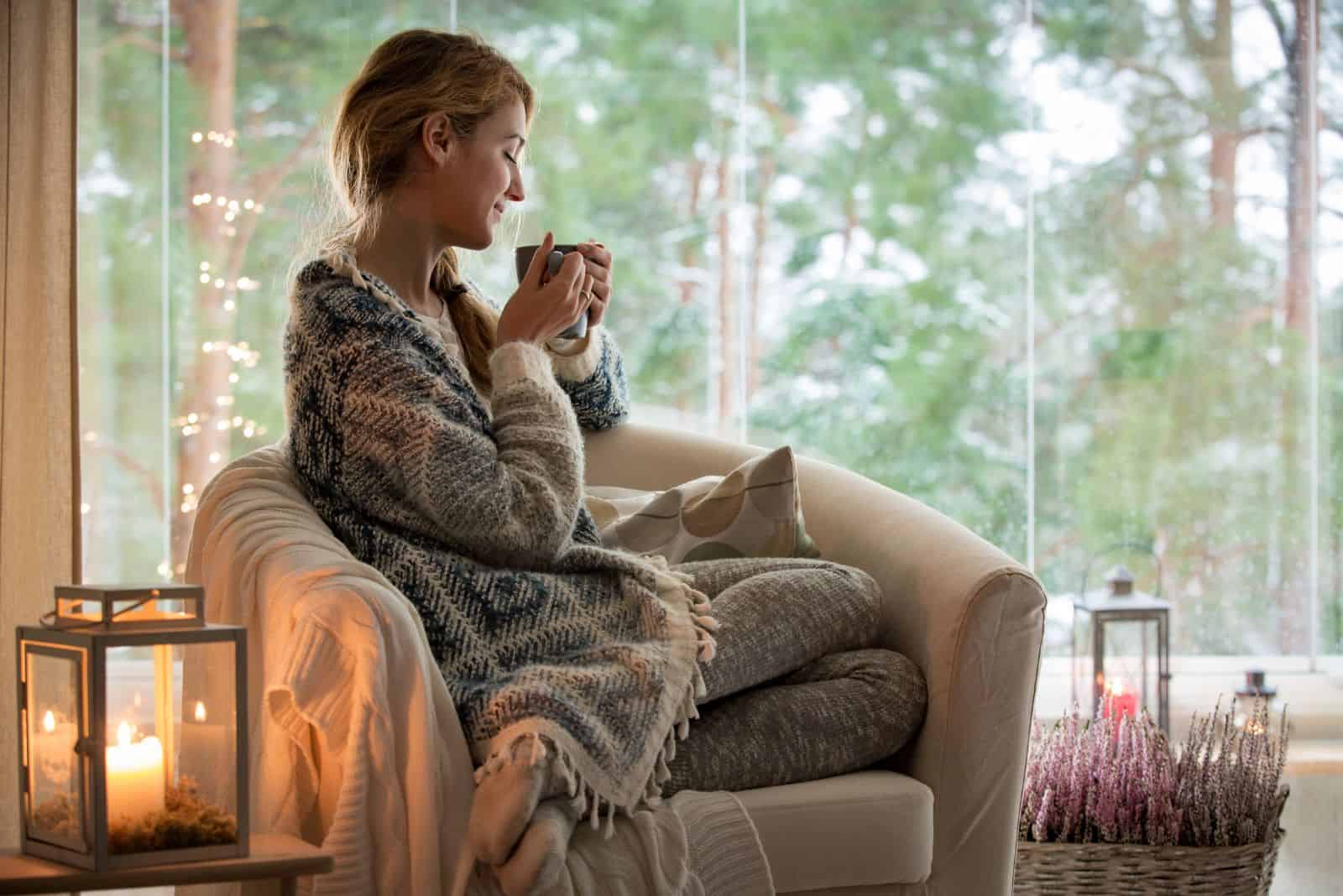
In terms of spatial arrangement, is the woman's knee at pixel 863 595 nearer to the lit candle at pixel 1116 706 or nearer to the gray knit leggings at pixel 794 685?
the gray knit leggings at pixel 794 685

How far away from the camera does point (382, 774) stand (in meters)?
1.39

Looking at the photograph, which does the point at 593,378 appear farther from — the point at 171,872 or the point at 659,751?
the point at 171,872

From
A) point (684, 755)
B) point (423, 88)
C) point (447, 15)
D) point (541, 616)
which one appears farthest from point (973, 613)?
point (447, 15)

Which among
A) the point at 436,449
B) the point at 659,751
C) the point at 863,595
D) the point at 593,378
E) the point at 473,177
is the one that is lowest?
the point at 659,751

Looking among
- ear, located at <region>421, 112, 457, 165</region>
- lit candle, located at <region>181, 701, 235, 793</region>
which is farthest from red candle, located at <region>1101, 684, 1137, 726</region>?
lit candle, located at <region>181, 701, 235, 793</region>

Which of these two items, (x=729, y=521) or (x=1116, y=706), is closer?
(x=729, y=521)

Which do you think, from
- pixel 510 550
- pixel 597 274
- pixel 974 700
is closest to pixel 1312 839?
pixel 974 700

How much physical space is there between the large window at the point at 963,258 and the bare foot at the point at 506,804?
3026mm

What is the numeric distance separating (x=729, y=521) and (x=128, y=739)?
859 mm

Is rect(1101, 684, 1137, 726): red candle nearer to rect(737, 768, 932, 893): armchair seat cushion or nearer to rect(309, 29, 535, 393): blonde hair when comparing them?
rect(737, 768, 932, 893): armchair seat cushion

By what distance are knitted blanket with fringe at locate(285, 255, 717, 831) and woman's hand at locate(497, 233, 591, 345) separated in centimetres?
5

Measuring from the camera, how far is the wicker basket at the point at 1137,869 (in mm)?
2018

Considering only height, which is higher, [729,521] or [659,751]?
[729,521]

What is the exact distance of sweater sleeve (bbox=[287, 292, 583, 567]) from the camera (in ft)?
5.19
